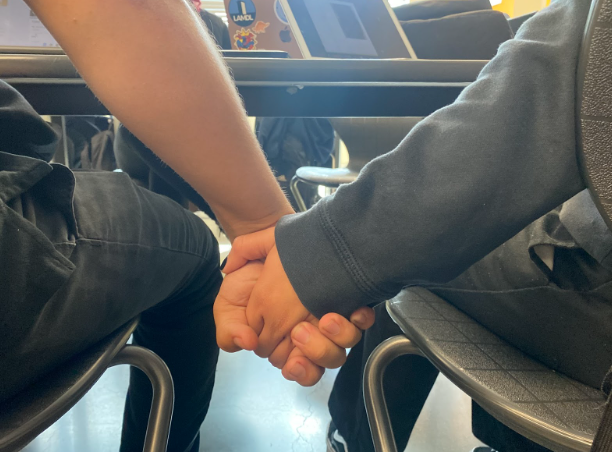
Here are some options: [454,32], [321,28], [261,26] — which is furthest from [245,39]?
[454,32]

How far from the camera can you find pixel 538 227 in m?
0.38

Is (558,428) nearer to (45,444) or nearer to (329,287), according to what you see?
(329,287)

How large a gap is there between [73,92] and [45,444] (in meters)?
0.77

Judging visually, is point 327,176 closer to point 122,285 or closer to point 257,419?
point 257,419

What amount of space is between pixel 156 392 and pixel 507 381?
0.32 m

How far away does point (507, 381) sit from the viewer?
336 mm

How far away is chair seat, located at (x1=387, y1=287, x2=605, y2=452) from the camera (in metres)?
0.29

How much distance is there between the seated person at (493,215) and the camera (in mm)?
309

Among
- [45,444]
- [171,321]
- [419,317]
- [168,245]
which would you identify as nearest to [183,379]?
[171,321]

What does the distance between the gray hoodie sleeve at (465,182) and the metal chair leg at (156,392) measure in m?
0.18

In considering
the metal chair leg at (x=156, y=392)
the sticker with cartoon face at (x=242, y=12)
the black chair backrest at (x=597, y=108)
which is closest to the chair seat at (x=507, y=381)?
the black chair backrest at (x=597, y=108)

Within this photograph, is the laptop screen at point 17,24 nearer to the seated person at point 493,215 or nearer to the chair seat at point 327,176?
the chair seat at point 327,176

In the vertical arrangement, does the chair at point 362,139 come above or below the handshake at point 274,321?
below

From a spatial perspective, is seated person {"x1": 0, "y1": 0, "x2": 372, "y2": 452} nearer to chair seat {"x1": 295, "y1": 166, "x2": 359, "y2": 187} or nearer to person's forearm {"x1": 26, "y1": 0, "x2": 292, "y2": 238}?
person's forearm {"x1": 26, "y1": 0, "x2": 292, "y2": 238}
